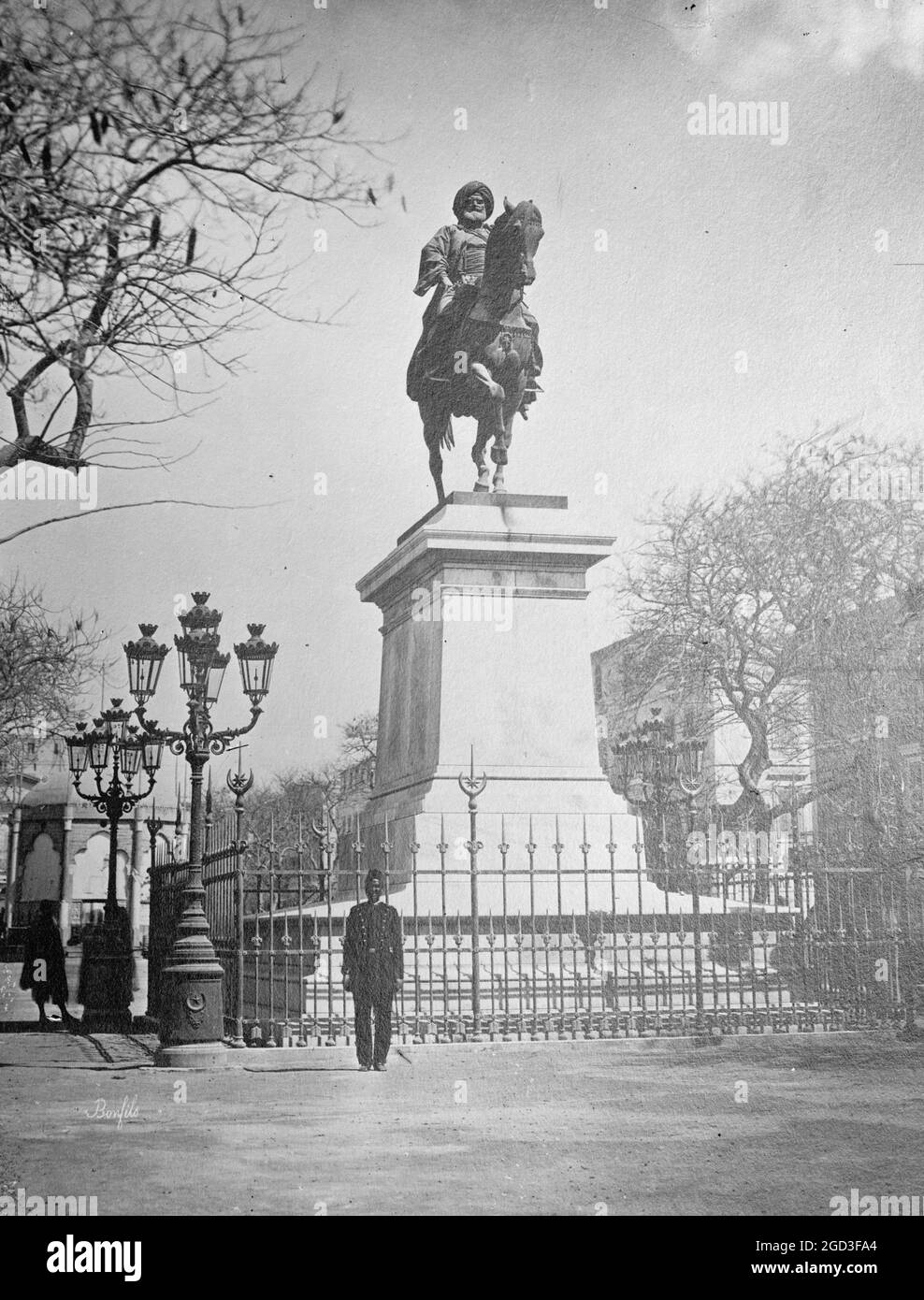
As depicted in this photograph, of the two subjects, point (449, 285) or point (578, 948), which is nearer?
point (578, 948)

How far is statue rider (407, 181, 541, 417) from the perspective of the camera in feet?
42.5

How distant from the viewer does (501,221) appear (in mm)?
12742

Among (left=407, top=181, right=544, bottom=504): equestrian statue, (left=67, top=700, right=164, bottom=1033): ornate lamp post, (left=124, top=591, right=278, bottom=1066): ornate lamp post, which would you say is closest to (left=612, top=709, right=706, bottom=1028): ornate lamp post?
(left=407, top=181, right=544, bottom=504): equestrian statue

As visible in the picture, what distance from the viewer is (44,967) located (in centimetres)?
1591

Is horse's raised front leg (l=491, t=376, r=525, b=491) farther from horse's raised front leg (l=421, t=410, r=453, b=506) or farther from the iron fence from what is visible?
the iron fence

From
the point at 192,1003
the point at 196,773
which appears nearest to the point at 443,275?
the point at 196,773

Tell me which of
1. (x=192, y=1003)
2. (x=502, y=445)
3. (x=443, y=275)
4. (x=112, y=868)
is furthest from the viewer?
(x=112, y=868)

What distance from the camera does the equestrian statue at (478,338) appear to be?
13047mm

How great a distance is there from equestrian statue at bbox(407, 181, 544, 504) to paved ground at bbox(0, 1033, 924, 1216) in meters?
5.90

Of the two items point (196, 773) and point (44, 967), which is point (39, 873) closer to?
point (44, 967)

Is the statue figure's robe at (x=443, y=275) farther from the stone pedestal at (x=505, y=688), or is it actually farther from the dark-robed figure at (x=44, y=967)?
the dark-robed figure at (x=44, y=967)

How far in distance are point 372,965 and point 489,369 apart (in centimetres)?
601
